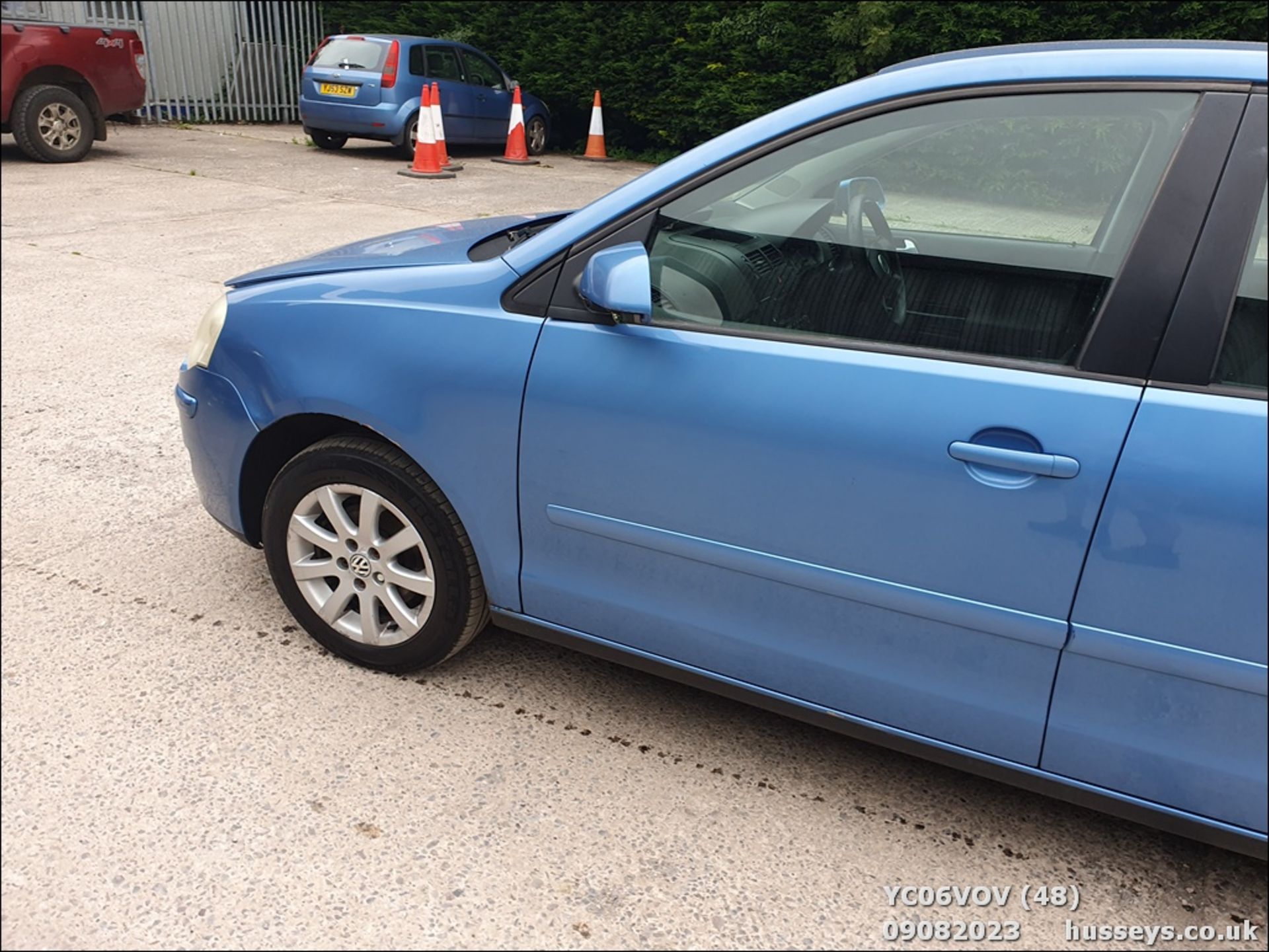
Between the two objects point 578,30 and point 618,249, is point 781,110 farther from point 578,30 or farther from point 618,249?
point 578,30

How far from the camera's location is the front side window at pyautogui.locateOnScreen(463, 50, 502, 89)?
14297mm

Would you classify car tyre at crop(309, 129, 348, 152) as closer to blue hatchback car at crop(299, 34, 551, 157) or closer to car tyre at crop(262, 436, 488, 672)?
blue hatchback car at crop(299, 34, 551, 157)

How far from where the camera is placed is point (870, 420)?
6.68ft

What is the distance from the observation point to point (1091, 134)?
2.02 m

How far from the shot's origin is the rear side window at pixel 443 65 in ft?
44.5

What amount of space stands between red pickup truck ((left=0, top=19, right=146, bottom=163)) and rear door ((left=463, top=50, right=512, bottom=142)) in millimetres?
4386

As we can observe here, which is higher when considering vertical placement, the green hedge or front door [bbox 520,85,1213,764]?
the green hedge

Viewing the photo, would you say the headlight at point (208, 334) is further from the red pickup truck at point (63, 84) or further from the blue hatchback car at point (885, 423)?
the red pickup truck at point (63, 84)

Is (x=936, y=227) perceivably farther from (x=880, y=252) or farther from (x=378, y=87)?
(x=378, y=87)

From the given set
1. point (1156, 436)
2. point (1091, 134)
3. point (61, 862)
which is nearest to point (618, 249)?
point (1091, 134)

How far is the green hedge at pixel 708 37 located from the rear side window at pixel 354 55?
3.46 metres

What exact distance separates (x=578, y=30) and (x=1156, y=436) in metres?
15.1

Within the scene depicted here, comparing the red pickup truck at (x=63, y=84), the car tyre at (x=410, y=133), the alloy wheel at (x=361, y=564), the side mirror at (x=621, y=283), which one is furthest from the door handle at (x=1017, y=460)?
the car tyre at (x=410, y=133)

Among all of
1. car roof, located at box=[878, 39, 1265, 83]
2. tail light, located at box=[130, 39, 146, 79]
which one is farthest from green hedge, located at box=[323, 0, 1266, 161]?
car roof, located at box=[878, 39, 1265, 83]
